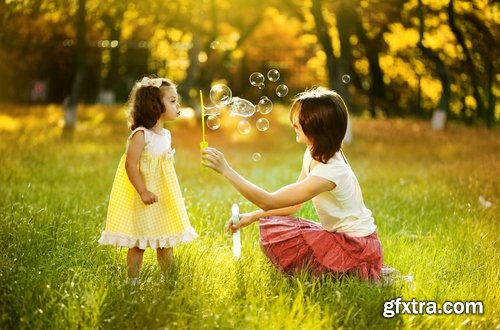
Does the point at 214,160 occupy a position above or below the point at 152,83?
below

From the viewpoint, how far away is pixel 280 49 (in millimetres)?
29750

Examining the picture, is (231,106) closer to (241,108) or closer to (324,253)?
(241,108)

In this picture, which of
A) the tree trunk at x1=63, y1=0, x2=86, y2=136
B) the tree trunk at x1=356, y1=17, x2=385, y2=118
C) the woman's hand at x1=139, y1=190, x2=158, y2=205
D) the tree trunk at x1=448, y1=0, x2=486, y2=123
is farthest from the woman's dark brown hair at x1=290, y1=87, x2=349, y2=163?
the tree trunk at x1=356, y1=17, x2=385, y2=118

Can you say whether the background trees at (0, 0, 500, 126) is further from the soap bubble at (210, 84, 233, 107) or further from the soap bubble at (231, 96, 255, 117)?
the soap bubble at (231, 96, 255, 117)

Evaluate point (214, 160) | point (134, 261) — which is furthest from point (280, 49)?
point (214, 160)

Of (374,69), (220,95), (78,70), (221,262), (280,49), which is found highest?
(280,49)

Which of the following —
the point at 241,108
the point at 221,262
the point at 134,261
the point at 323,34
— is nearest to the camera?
the point at 134,261

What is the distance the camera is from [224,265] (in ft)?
15.4

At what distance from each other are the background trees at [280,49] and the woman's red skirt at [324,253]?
377 inches

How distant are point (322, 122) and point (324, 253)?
0.81 meters

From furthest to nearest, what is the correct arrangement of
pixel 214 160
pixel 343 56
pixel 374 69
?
1. pixel 374 69
2. pixel 343 56
3. pixel 214 160

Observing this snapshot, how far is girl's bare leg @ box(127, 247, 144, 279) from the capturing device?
14.8ft

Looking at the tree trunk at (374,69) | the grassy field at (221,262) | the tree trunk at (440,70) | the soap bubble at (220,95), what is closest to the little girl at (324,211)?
the grassy field at (221,262)

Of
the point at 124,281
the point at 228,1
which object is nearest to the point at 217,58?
the point at 228,1
